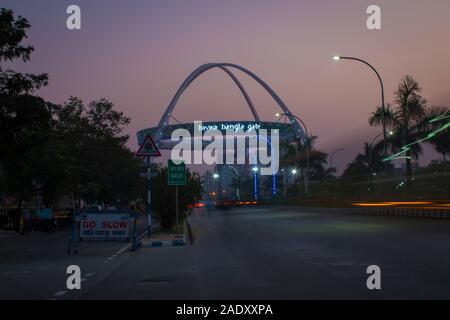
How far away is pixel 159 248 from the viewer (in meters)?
21.0

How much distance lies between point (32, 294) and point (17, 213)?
27341 millimetres

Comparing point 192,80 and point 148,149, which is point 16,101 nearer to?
point 148,149

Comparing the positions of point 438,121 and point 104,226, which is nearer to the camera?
point 104,226

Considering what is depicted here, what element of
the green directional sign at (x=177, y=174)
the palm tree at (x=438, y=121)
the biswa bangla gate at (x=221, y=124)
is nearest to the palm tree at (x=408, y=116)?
the palm tree at (x=438, y=121)

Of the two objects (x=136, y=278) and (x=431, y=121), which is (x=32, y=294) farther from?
(x=431, y=121)

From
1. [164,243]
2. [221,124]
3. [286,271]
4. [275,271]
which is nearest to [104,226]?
[164,243]

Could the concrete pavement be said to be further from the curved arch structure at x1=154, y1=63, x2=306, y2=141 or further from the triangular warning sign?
the curved arch structure at x1=154, y1=63, x2=306, y2=141

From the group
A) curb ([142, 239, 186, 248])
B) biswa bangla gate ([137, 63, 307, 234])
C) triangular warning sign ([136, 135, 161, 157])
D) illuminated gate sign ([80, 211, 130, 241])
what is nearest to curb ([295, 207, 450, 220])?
curb ([142, 239, 186, 248])

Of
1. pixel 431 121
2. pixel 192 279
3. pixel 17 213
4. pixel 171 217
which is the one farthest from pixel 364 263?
pixel 431 121

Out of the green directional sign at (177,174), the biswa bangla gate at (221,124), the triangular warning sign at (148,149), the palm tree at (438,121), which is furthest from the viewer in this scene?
the biswa bangla gate at (221,124)

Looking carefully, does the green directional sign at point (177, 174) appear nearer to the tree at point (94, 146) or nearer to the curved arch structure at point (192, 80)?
the tree at point (94, 146)

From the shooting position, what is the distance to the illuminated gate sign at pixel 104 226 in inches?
786

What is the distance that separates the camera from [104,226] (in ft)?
66.2

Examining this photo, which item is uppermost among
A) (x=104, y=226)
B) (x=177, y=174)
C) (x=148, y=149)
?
(x=148, y=149)
